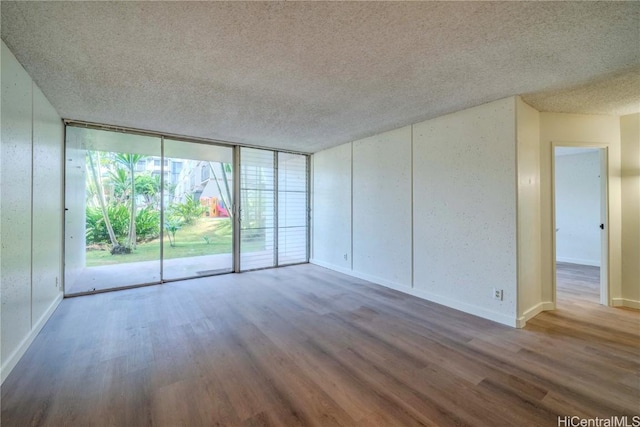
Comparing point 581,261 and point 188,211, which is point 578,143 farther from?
point 188,211

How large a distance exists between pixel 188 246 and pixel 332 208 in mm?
3311

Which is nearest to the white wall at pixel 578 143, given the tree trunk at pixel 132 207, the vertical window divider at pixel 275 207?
the vertical window divider at pixel 275 207

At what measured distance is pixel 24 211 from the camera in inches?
89.9

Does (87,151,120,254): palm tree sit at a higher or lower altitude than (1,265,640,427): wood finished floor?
higher

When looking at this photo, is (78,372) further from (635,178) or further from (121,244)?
(635,178)

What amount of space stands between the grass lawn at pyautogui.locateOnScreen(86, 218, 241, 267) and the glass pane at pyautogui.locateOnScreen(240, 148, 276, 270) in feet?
0.59

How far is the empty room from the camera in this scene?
1.69 m

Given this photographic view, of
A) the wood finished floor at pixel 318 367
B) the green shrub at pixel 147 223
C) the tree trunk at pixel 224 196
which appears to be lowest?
the wood finished floor at pixel 318 367

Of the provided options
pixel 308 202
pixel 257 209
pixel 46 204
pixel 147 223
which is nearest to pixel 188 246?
pixel 147 223

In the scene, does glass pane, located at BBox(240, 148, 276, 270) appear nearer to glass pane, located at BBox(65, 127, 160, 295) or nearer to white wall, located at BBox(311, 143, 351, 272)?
white wall, located at BBox(311, 143, 351, 272)

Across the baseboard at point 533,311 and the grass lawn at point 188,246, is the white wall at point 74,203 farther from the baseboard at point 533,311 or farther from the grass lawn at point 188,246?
the baseboard at point 533,311

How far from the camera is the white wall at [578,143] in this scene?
3.23 metres

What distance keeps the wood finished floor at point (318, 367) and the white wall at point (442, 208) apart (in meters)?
0.45

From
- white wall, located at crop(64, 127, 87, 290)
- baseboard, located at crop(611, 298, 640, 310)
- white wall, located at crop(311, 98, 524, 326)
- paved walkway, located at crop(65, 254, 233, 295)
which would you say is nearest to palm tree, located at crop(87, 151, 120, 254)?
white wall, located at crop(64, 127, 87, 290)
